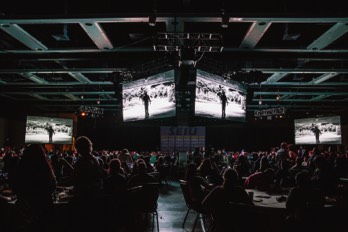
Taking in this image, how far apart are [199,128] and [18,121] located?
1150 centimetres

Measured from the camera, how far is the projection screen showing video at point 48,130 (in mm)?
15695

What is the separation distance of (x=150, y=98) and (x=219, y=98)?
184 centimetres

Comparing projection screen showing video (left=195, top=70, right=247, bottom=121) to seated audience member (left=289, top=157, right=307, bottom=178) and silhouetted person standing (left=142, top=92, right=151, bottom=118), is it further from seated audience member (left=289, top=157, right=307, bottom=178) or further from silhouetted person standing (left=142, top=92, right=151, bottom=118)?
seated audience member (left=289, top=157, right=307, bottom=178)

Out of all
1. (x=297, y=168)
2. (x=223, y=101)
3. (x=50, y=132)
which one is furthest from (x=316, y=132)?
(x=50, y=132)

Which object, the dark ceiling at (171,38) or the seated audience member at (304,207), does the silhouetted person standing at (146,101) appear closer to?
the dark ceiling at (171,38)

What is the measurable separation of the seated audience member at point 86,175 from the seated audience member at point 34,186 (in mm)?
279

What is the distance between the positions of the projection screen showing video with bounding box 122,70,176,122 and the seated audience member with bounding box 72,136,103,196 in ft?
12.8

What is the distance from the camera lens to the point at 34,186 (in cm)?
315

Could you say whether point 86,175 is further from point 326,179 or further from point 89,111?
point 89,111

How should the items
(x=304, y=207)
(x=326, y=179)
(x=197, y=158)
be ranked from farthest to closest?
1. (x=197, y=158)
2. (x=326, y=179)
3. (x=304, y=207)
